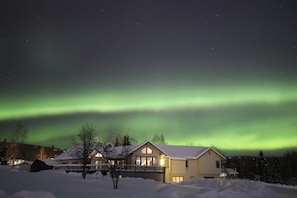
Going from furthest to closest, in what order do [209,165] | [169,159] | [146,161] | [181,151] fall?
[181,151], [209,165], [169,159], [146,161]

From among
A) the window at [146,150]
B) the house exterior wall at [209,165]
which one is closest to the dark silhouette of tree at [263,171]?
the house exterior wall at [209,165]

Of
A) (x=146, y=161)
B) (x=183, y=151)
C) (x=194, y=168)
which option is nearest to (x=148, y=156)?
(x=146, y=161)

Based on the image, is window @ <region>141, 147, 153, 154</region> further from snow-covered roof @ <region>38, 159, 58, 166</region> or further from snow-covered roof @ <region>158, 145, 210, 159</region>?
snow-covered roof @ <region>38, 159, 58, 166</region>

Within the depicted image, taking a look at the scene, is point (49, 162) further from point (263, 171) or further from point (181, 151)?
point (263, 171)

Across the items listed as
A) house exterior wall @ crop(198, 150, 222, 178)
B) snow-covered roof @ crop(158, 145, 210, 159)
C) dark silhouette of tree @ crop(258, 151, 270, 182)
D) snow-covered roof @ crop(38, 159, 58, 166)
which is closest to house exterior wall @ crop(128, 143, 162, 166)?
snow-covered roof @ crop(158, 145, 210, 159)

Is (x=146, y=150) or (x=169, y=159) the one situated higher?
(x=146, y=150)

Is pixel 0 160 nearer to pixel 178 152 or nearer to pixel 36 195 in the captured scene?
pixel 178 152

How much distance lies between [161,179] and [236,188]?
30.4 m

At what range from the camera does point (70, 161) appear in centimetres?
6975

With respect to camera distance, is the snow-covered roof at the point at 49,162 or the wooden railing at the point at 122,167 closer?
the wooden railing at the point at 122,167

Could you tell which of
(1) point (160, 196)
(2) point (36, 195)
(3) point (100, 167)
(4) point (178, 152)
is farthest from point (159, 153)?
(2) point (36, 195)

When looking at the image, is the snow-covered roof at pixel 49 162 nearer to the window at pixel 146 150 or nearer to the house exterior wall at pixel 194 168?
the window at pixel 146 150

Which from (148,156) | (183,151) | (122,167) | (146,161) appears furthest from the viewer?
(183,151)

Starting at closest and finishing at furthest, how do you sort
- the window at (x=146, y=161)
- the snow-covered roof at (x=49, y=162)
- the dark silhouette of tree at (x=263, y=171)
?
the window at (x=146, y=161), the snow-covered roof at (x=49, y=162), the dark silhouette of tree at (x=263, y=171)
